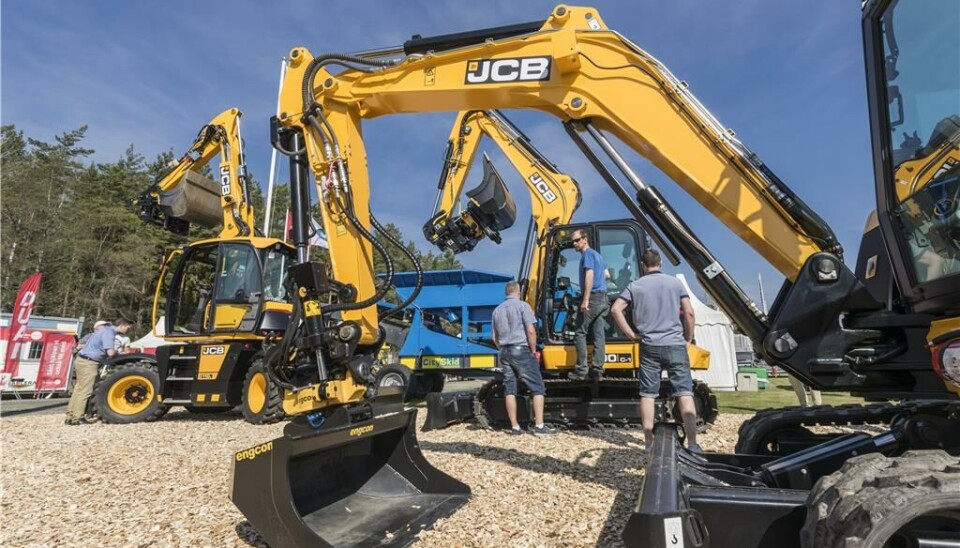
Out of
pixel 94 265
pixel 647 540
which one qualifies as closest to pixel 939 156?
pixel 647 540

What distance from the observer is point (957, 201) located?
227 centimetres

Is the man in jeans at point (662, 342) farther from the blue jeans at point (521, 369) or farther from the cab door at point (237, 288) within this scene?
the cab door at point (237, 288)

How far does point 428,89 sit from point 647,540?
3.57 meters

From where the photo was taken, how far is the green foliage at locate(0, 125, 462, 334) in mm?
30906

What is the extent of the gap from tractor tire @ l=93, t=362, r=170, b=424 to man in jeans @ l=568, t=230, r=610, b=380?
6.63 m

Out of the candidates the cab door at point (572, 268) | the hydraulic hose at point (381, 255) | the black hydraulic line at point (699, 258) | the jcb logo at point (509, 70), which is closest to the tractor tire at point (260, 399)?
the cab door at point (572, 268)

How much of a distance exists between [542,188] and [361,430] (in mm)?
6256

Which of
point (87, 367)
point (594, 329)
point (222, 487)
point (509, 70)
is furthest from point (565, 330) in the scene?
point (87, 367)

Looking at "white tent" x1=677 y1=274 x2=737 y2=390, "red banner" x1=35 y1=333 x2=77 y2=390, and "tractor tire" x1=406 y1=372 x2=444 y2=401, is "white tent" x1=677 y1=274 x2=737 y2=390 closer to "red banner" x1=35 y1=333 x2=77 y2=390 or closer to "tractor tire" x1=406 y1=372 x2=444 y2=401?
"tractor tire" x1=406 y1=372 x2=444 y2=401

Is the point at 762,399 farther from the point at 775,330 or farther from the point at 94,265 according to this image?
the point at 94,265

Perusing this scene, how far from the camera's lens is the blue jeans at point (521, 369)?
21.9 ft

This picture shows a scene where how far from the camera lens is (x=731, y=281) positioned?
3568mm

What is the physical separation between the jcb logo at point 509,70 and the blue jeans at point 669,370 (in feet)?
7.75

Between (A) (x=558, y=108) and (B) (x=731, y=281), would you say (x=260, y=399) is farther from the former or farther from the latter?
(B) (x=731, y=281)
